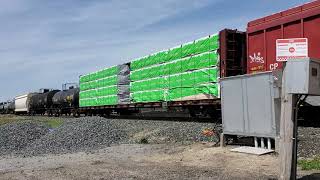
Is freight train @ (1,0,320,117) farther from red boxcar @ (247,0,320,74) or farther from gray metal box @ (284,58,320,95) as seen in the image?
gray metal box @ (284,58,320,95)

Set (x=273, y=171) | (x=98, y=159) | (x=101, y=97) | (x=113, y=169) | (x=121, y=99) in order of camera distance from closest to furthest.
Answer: (x=273, y=171) → (x=113, y=169) → (x=98, y=159) → (x=121, y=99) → (x=101, y=97)

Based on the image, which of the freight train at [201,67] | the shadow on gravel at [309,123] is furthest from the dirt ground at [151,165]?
the shadow on gravel at [309,123]

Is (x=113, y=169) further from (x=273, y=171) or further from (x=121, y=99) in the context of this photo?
(x=121, y=99)

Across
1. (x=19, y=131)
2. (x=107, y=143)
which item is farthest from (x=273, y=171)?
(x=19, y=131)

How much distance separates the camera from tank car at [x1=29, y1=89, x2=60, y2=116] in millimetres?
57000

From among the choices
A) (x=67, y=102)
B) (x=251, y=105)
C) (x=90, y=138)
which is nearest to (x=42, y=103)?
(x=67, y=102)

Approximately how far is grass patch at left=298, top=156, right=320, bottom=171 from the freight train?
8.06 ft

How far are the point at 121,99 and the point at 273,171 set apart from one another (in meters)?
25.0

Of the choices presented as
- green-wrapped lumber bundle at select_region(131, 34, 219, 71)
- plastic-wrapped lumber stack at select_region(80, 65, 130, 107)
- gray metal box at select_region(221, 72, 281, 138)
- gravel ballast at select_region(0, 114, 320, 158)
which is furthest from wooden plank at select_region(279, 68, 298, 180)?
plastic-wrapped lumber stack at select_region(80, 65, 130, 107)

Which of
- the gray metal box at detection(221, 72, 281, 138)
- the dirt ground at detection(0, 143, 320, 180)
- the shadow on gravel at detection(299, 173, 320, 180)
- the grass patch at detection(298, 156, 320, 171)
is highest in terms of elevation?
the gray metal box at detection(221, 72, 281, 138)

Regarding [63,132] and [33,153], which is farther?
[63,132]

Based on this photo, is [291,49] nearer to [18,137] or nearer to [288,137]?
[288,137]

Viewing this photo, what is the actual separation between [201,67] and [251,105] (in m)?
10.3

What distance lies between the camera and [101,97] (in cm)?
3794
